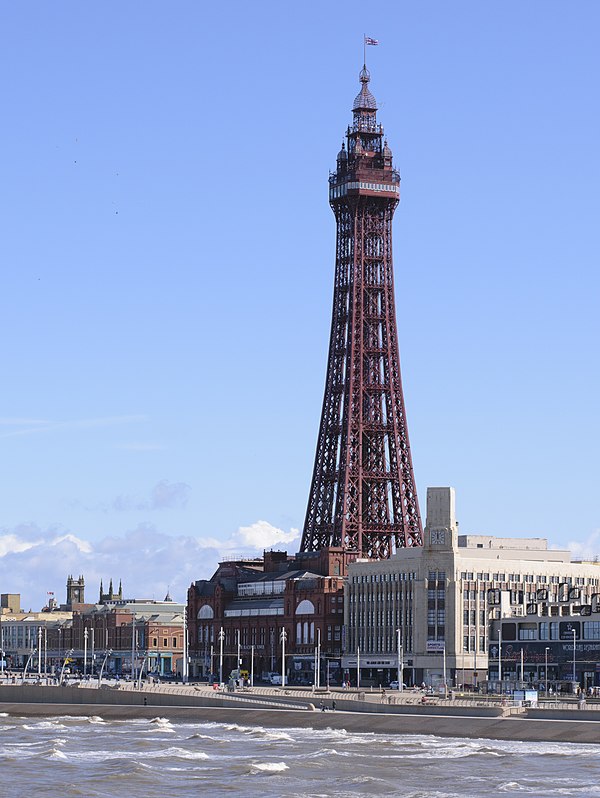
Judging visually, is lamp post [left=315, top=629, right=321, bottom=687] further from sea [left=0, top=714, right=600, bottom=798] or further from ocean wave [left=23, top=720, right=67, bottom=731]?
sea [left=0, top=714, right=600, bottom=798]

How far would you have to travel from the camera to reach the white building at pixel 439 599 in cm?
17188

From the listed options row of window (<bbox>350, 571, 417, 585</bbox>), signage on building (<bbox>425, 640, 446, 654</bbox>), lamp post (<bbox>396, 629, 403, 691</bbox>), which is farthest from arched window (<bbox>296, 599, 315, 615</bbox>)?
signage on building (<bbox>425, 640, 446, 654</bbox>)

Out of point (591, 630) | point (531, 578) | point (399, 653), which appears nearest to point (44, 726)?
point (399, 653)

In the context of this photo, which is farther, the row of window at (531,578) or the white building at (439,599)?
the row of window at (531,578)

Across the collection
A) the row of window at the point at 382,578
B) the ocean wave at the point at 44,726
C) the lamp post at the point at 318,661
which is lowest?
the ocean wave at the point at 44,726

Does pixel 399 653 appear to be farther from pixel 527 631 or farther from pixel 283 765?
pixel 283 765

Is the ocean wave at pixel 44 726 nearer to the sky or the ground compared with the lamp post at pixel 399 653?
nearer to the ground

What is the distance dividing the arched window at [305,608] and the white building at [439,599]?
671cm

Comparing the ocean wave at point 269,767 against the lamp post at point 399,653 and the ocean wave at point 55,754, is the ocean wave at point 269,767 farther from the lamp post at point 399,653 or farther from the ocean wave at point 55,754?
the lamp post at point 399,653

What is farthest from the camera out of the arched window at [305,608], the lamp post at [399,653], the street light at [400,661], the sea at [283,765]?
the arched window at [305,608]

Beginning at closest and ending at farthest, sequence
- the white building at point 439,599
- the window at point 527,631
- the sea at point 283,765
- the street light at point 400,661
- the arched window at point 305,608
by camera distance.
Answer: the sea at point 283,765, the window at point 527,631, the street light at point 400,661, the white building at point 439,599, the arched window at point 305,608

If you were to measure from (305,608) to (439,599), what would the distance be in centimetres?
2652

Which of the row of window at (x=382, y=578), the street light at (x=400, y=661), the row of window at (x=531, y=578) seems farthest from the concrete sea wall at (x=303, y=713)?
the row of window at (x=531, y=578)

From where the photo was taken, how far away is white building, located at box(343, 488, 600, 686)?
171875mm
